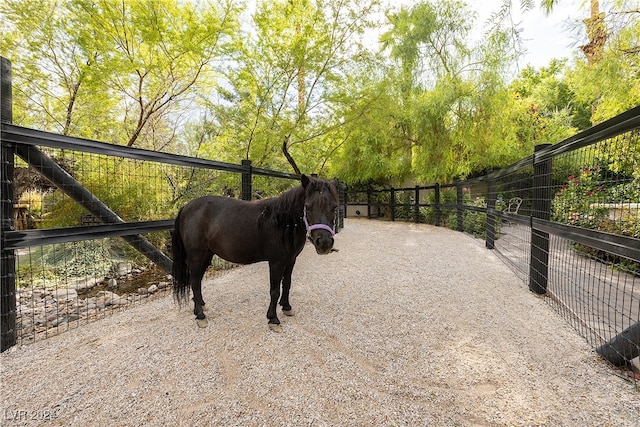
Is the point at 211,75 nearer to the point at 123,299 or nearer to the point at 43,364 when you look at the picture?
the point at 123,299

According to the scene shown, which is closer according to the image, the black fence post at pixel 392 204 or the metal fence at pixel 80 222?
the metal fence at pixel 80 222

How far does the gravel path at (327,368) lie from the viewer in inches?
50.9

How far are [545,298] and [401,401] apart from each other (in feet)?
7.66

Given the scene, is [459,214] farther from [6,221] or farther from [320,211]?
[6,221]

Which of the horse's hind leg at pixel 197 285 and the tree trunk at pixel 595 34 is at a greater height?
the tree trunk at pixel 595 34

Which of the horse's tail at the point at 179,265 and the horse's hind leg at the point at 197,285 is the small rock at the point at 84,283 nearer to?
the horse's tail at the point at 179,265

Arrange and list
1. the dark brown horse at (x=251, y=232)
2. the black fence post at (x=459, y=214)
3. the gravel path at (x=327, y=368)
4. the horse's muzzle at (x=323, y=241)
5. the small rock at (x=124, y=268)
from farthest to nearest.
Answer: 1. the black fence post at (x=459, y=214)
2. the small rock at (x=124, y=268)
3. the dark brown horse at (x=251, y=232)
4. the horse's muzzle at (x=323, y=241)
5. the gravel path at (x=327, y=368)

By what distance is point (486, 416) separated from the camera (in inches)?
49.9

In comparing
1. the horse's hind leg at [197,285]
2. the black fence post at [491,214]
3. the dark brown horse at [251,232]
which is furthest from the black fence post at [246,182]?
the black fence post at [491,214]

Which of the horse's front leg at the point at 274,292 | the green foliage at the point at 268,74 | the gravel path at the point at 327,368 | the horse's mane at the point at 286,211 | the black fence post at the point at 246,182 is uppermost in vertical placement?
the green foliage at the point at 268,74

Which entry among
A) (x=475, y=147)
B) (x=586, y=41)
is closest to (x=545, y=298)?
(x=586, y=41)

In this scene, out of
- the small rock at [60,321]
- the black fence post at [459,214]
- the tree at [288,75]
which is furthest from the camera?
the black fence post at [459,214]

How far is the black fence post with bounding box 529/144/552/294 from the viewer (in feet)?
9.05

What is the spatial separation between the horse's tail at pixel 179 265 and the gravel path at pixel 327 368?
21cm
